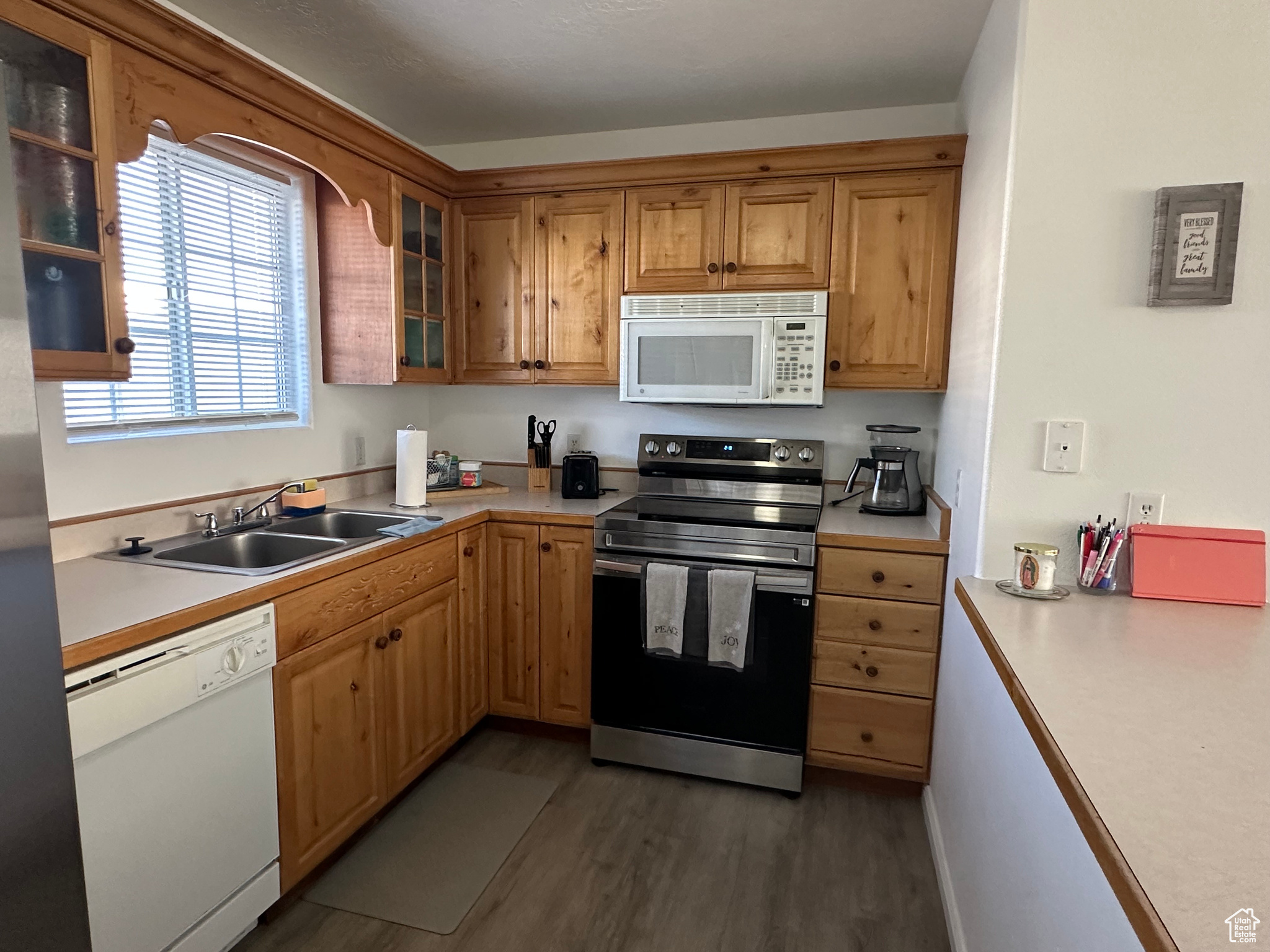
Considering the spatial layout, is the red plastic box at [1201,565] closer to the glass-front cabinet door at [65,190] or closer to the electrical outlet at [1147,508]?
the electrical outlet at [1147,508]

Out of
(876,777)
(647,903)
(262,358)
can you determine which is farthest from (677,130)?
(647,903)

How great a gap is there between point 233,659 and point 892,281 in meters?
2.34

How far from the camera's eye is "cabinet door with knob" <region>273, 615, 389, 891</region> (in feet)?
5.73

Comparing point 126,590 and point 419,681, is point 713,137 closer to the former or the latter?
point 419,681

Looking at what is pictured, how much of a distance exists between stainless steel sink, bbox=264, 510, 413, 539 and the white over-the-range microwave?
3.28 ft

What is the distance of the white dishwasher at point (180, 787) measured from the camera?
1.29 metres

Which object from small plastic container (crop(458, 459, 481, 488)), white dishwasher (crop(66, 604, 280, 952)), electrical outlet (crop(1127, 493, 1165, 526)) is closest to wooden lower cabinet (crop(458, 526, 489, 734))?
small plastic container (crop(458, 459, 481, 488))

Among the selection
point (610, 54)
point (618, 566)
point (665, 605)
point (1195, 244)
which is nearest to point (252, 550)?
point (618, 566)

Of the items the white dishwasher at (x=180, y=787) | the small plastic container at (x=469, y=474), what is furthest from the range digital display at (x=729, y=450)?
the white dishwasher at (x=180, y=787)

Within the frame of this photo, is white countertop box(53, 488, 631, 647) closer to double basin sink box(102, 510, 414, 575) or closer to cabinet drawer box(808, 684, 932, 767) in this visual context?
double basin sink box(102, 510, 414, 575)

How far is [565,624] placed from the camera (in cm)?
263

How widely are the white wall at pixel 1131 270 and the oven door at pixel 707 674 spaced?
0.91 metres

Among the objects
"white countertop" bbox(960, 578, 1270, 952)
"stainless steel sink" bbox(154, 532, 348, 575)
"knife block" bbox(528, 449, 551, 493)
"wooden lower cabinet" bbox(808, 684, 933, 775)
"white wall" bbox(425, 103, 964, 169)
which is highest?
"white wall" bbox(425, 103, 964, 169)

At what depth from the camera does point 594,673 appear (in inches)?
101
